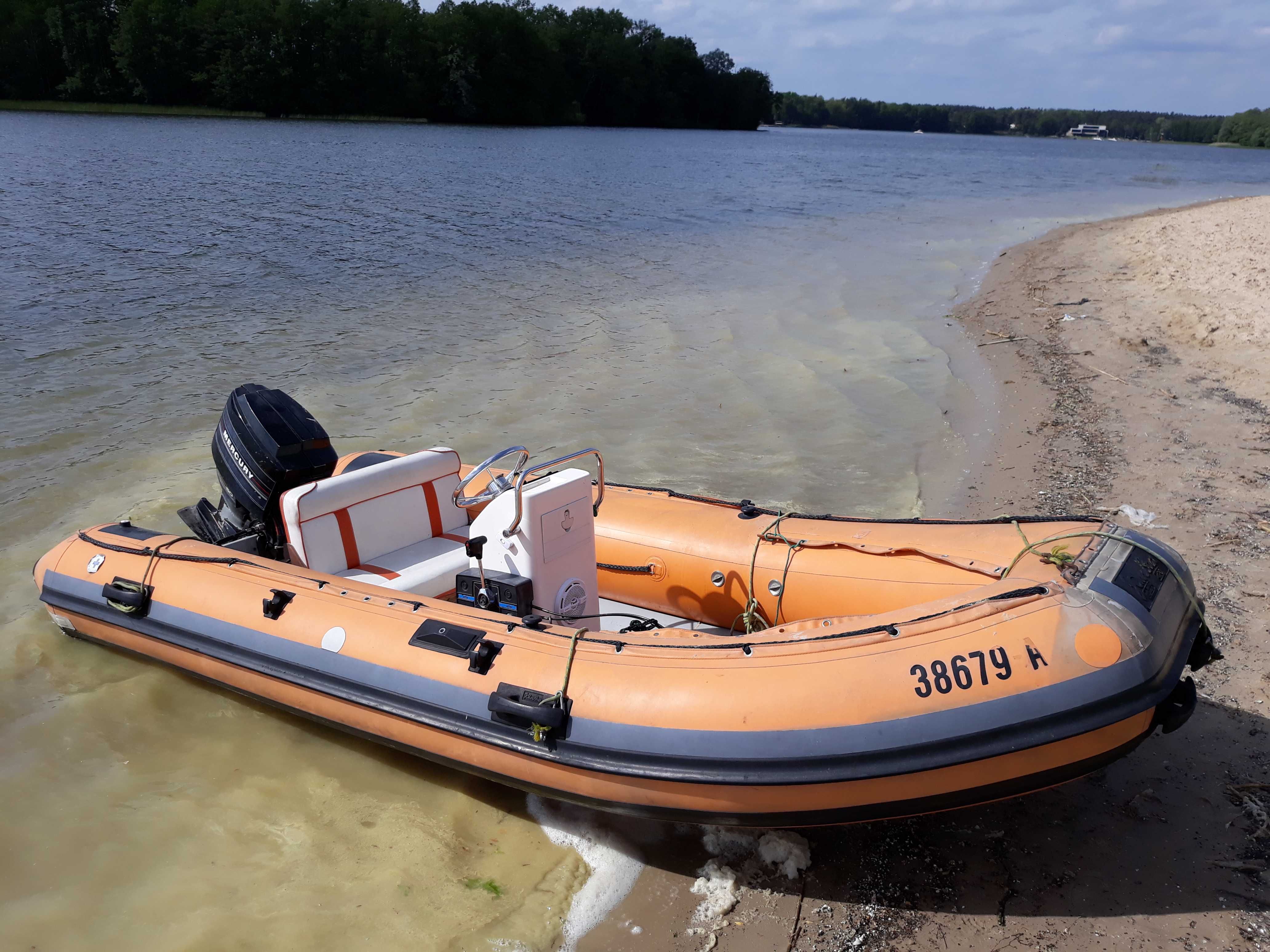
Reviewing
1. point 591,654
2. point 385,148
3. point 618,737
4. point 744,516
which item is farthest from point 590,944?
point 385,148

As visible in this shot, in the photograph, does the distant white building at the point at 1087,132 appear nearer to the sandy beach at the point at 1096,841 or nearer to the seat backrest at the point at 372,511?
the sandy beach at the point at 1096,841

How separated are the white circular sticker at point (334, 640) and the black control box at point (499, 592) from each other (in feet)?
1.40

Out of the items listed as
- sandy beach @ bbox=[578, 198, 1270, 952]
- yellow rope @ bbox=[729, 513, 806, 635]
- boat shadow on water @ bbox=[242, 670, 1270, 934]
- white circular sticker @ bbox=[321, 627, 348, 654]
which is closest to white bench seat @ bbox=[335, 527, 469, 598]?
white circular sticker @ bbox=[321, 627, 348, 654]

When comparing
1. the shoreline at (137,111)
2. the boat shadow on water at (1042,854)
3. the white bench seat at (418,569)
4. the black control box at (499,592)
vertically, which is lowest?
the boat shadow on water at (1042,854)

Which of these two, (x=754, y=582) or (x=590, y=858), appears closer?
(x=590, y=858)

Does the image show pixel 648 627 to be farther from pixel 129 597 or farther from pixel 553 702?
pixel 129 597

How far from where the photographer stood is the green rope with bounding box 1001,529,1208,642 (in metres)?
2.71

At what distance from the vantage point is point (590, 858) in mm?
2779

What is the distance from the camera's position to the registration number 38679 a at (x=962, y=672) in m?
2.40

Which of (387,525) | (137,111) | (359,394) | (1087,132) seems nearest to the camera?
(387,525)

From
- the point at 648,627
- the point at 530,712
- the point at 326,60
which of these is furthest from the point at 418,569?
the point at 326,60

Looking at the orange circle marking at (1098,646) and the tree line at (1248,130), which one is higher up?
the tree line at (1248,130)

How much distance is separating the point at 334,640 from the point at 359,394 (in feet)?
14.5

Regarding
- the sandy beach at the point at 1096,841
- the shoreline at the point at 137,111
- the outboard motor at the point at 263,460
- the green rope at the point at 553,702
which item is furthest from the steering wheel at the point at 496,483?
the shoreline at the point at 137,111
